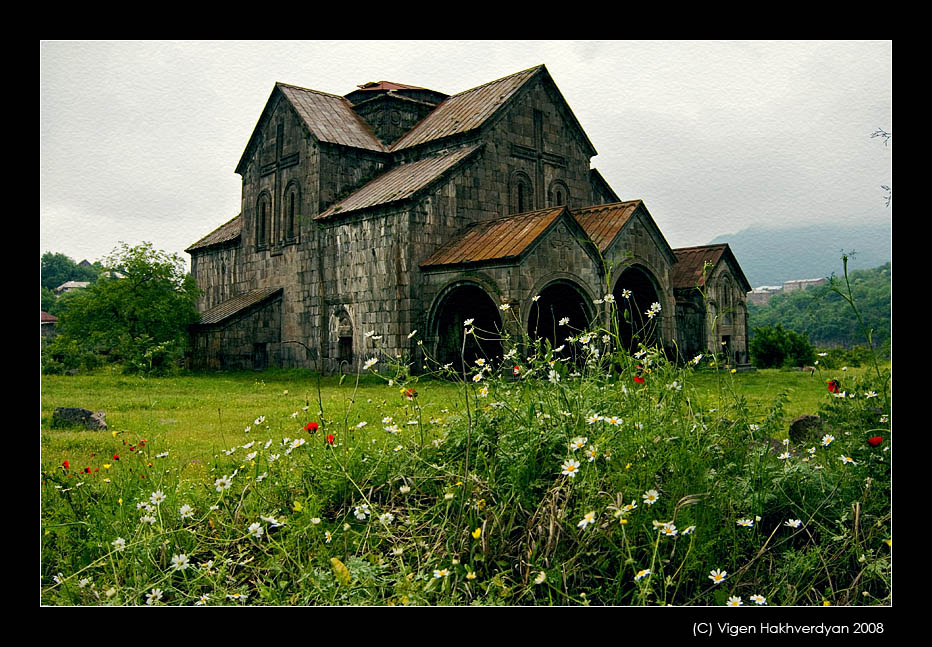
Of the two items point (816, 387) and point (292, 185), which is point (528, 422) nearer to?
point (816, 387)

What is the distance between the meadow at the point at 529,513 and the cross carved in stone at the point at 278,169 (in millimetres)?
14078

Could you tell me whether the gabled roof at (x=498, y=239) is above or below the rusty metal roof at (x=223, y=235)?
below

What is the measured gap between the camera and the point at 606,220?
1448 centimetres

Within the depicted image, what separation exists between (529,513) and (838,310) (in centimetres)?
219

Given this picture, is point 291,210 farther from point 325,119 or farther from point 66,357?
point 66,357

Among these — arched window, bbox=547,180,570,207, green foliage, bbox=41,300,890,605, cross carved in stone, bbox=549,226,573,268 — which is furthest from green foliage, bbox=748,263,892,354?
arched window, bbox=547,180,570,207

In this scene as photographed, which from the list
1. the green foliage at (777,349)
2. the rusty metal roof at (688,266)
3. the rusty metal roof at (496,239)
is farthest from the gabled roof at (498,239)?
the green foliage at (777,349)

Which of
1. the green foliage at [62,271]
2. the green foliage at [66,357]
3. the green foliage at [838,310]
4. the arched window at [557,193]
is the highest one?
the arched window at [557,193]

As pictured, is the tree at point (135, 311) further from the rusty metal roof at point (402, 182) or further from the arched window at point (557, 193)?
the arched window at point (557, 193)

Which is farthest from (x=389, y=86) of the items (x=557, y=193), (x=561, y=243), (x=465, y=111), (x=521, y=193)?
(x=561, y=243)

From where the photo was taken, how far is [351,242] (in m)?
15.8

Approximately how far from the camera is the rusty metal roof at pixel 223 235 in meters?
20.1
